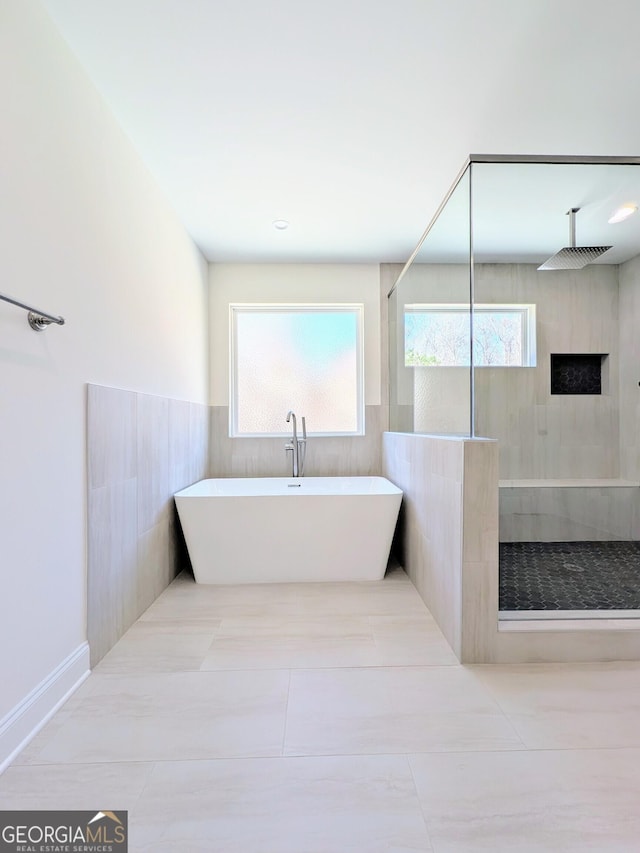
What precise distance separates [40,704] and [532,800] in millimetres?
1491

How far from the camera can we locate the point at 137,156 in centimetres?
249

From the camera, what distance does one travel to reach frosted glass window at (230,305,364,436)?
4.32 m

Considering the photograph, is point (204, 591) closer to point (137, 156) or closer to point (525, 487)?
point (525, 487)

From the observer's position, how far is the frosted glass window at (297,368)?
4324mm

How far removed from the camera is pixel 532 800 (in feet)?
4.07

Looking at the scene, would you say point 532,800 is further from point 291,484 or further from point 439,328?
point 291,484

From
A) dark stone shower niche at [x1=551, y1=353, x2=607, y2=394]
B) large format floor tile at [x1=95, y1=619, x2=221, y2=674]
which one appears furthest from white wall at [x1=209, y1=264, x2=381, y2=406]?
large format floor tile at [x1=95, y1=619, x2=221, y2=674]

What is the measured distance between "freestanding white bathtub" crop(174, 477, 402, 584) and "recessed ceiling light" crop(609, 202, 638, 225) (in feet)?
6.15

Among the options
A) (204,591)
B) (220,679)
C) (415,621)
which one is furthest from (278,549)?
(220,679)

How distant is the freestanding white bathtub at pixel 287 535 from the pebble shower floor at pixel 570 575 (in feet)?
3.02

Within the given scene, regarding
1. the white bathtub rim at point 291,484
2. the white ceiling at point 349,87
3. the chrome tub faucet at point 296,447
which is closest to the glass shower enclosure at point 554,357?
the white ceiling at point 349,87

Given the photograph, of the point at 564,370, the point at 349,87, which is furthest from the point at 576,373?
the point at 349,87

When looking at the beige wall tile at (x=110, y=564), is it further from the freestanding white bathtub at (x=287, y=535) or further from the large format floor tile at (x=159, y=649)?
the freestanding white bathtub at (x=287, y=535)

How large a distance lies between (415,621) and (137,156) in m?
2.77
